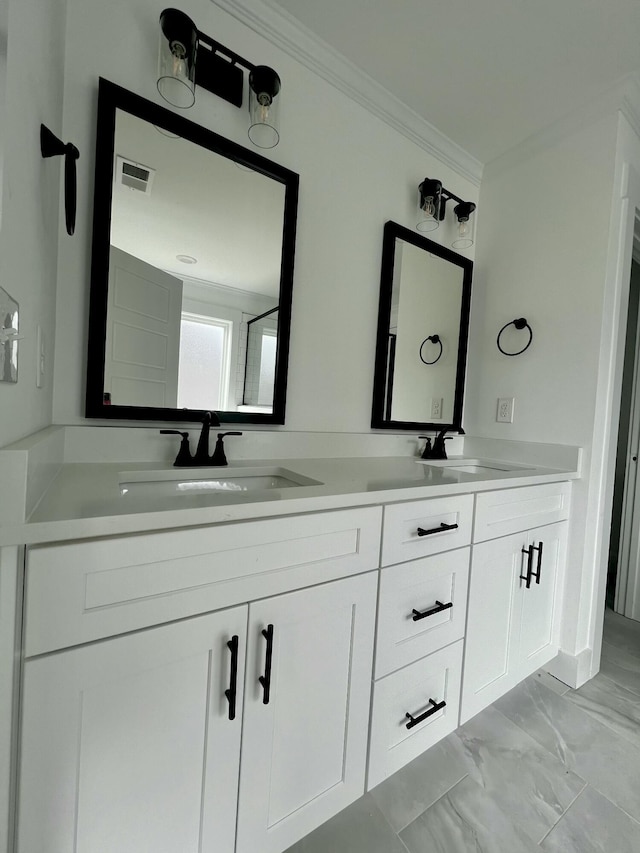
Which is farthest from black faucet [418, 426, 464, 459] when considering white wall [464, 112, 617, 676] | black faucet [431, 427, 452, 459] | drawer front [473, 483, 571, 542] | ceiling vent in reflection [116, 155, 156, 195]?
ceiling vent in reflection [116, 155, 156, 195]

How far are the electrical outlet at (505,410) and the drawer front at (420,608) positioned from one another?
0.91 meters

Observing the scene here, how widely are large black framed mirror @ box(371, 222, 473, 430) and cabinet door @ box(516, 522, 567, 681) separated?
2.22ft

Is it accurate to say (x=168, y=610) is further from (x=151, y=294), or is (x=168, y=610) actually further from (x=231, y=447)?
(x=151, y=294)

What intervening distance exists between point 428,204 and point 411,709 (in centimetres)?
192

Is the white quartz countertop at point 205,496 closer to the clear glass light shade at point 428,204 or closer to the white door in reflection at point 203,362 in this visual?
the white door in reflection at point 203,362

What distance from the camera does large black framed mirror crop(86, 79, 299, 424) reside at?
3.52 ft

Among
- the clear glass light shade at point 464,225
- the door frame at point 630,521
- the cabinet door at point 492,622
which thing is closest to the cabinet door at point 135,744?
the cabinet door at point 492,622

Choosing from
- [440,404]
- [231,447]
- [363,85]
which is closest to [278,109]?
[363,85]

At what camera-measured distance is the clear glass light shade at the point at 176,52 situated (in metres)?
1.05

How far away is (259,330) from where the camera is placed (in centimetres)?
134

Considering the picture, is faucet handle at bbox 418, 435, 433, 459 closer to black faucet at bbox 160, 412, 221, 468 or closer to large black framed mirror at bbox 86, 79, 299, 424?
large black framed mirror at bbox 86, 79, 299, 424

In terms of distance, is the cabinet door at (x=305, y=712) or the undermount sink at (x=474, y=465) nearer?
the cabinet door at (x=305, y=712)

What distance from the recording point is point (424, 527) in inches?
42.8

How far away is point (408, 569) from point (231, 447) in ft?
2.24
